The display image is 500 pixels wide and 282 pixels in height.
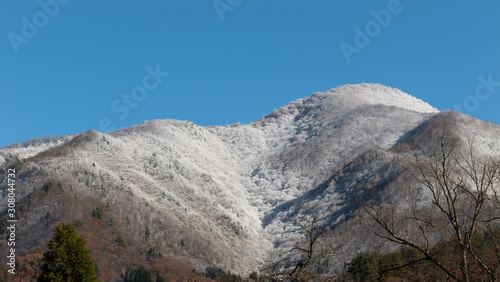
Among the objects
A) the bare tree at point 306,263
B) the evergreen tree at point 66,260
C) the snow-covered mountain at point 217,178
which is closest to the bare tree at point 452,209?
the bare tree at point 306,263

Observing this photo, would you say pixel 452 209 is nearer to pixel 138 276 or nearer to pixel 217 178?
pixel 138 276

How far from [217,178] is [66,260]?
13246 cm

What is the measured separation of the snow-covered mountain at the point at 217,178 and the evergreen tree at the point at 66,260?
69281 millimetres

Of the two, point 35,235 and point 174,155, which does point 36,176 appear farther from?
point 174,155

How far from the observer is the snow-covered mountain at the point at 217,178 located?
112m

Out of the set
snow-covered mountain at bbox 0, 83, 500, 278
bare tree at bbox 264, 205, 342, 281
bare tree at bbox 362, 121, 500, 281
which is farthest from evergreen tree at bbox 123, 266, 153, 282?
bare tree at bbox 264, 205, 342, 281

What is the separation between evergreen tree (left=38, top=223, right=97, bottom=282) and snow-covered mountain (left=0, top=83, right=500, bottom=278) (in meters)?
69.3

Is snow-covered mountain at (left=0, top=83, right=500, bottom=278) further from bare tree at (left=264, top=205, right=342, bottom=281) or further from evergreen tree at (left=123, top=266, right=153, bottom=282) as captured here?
bare tree at (left=264, top=205, right=342, bottom=281)

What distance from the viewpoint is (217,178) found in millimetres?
163125

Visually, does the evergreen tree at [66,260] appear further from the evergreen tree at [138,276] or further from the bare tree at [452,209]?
the evergreen tree at [138,276]

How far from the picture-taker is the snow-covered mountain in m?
112

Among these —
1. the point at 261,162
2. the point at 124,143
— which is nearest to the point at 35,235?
the point at 124,143

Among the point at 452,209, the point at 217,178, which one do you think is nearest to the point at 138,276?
the point at 217,178

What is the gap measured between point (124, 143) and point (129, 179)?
25.2 m
